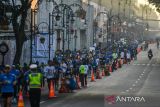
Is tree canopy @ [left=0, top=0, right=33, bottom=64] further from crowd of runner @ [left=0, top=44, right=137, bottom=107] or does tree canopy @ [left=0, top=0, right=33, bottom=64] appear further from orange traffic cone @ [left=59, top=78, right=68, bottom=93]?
orange traffic cone @ [left=59, top=78, right=68, bottom=93]

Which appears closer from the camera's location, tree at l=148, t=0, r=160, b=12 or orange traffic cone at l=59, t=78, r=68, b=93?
orange traffic cone at l=59, t=78, r=68, b=93

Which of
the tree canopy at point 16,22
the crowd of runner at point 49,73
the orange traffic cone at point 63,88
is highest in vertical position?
the tree canopy at point 16,22

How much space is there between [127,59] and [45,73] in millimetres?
40393

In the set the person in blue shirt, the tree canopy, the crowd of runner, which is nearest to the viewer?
the person in blue shirt

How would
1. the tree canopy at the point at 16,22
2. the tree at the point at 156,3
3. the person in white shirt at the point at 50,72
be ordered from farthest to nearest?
the tree at the point at 156,3 < the tree canopy at the point at 16,22 < the person in white shirt at the point at 50,72

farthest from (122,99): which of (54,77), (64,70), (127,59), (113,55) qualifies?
(127,59)

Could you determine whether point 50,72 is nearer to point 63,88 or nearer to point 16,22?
point 63,88

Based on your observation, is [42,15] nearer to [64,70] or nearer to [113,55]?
[113,55]

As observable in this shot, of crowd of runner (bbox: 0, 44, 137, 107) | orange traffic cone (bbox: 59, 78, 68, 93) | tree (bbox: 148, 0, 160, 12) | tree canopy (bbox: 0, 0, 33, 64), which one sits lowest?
orange traffic cone (bbox: 59, 78, 68, 93)

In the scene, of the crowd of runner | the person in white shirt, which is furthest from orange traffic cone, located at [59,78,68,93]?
the person in white shirt

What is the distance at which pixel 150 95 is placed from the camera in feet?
104

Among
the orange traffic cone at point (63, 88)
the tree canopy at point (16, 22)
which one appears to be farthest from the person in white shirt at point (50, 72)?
the tree canopy at point (16, 22)

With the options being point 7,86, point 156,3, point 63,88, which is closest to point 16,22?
point 63,88

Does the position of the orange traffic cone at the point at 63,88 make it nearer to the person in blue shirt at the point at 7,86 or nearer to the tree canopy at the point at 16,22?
the tree canopy at the point at 16,22
